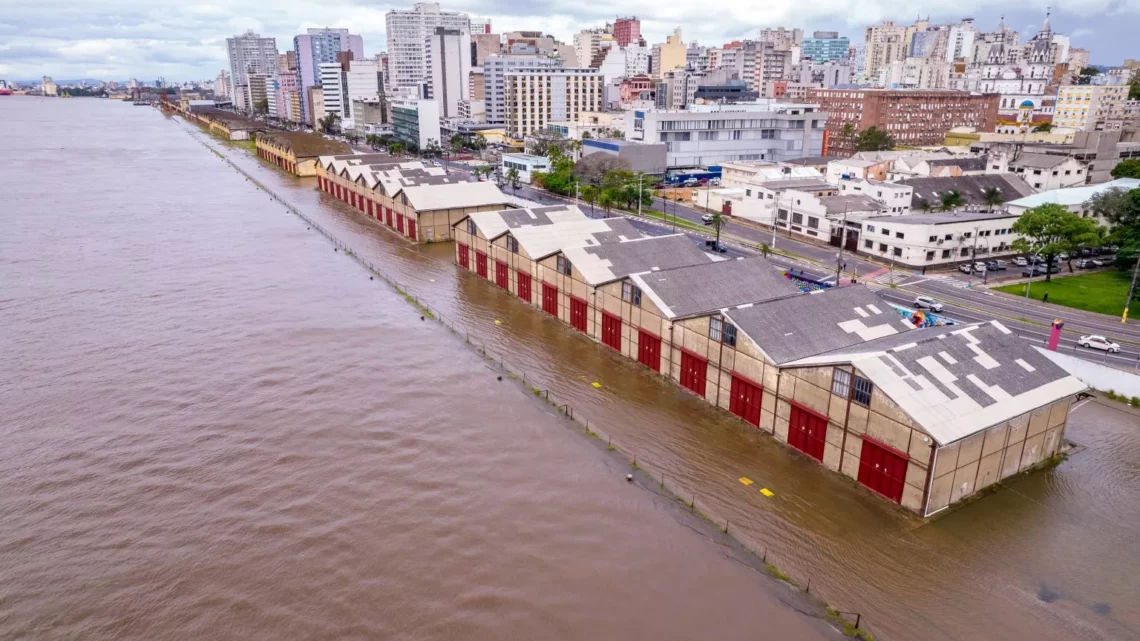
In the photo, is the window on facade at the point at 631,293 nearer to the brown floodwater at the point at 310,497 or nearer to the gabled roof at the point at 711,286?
the gabled roof at the point at 711,286

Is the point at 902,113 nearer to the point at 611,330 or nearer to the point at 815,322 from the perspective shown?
the point at 611,330

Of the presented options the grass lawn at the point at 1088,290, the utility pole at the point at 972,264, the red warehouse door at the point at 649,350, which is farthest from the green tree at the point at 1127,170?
the red warehouse door at the point at 649,350

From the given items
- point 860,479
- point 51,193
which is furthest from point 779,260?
point 51,193

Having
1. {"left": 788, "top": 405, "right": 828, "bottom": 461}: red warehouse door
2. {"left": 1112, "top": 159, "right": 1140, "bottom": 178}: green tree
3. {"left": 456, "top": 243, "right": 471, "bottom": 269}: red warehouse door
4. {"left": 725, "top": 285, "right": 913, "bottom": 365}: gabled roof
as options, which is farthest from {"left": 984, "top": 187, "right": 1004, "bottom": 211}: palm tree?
{"left": 788, "top": 405, "right": 828, "bottom": 461}: red warehouse door

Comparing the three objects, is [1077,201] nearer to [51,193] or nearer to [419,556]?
[419,556]

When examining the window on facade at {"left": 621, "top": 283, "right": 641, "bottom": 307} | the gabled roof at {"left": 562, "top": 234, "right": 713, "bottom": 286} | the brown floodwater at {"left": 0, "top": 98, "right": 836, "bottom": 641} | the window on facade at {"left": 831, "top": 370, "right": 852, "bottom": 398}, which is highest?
the gabled roof at {"left": 562, "top": 234, "right": 713, "bottom": 286}

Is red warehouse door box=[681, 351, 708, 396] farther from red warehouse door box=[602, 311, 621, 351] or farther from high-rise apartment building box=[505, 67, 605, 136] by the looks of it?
high-rise apartment building box=[505, 67, 605, 136]

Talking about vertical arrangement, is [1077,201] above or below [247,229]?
above
